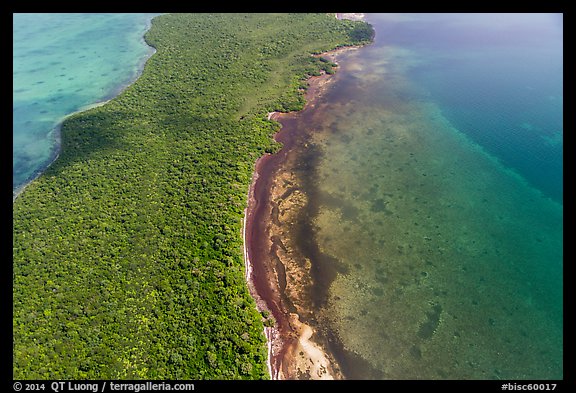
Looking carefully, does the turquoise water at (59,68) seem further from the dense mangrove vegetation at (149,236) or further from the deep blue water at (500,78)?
the deep blue water at (500,78)

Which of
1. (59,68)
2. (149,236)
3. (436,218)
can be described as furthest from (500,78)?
(59,68)

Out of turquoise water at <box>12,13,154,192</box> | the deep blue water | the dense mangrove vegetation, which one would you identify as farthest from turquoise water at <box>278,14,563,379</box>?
turquoise water at <box>12,13,154,192</box>

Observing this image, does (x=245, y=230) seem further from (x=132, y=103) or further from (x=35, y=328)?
(x=132, y=103)

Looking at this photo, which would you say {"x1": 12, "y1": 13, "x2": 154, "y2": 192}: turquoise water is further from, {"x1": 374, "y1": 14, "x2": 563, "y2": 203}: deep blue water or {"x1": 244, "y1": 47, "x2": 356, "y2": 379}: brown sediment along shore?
{"x1": 374, "y1": 14, "x2": 563, "y2": 203}: deep blue water

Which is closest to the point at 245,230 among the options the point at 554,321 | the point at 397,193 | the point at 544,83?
the point at 397,193

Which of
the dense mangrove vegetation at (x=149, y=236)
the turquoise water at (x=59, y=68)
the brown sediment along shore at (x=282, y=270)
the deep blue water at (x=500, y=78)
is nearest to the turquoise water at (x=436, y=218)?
the deep blue water at (x=500, y=78)
